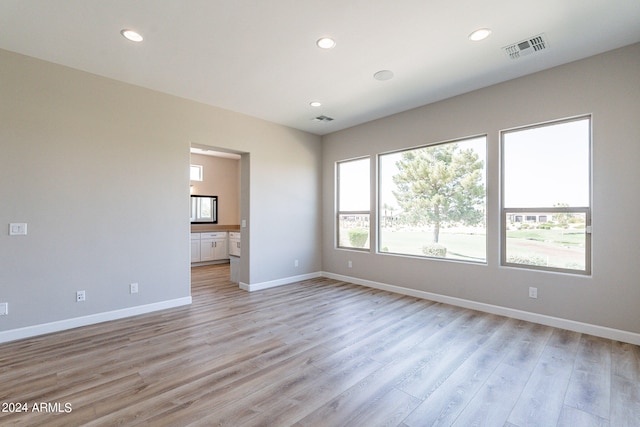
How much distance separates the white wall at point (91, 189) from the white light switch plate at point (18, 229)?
4cm

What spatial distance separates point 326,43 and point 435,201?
9.07ft

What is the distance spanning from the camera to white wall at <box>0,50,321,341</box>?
9.63 ft

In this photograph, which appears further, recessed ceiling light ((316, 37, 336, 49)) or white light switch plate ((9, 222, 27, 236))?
white light switch plate ((9, 222, 27, 236))

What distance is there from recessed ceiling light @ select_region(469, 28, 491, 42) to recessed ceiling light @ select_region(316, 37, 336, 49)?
1.30 meters

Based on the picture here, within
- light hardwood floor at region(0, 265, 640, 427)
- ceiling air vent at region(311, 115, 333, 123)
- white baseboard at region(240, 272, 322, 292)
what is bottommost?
light hardwood floor at region(0, 265, 640, 427)

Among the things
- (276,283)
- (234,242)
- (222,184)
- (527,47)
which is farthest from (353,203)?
(222,184)

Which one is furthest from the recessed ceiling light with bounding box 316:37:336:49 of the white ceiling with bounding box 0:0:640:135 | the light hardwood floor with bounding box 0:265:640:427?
the light hardwood floor with bounding box 0:265:640:427

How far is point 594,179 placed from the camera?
9.87 feet

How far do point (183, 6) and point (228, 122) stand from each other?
2287 mm

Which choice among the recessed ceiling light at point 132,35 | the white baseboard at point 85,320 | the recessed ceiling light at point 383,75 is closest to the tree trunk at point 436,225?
the recessed ceiling light at point 383,75

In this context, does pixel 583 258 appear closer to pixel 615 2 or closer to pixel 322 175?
pixel 615 2

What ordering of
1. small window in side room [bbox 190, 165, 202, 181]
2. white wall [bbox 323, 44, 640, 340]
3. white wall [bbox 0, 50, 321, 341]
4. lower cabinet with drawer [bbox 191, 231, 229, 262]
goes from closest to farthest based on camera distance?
white wall [bbox 323, 44, 640, 340]
white wall [bbox 0, 50, 321, 341]
lower cabinet with drawer [bbox 191, 231, 229, 262]
small window in side room [bbox 190, 165, 202, 181]

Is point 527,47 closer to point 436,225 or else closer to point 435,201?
point 435,201

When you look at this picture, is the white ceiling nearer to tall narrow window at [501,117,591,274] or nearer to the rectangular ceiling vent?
the rectangular ceiling vent
